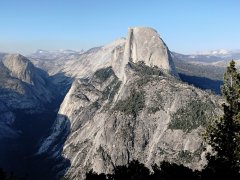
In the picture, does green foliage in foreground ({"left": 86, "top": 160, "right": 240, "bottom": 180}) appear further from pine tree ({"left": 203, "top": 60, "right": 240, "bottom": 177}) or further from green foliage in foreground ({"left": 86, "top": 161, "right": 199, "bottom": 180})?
pine tree ({"left": 203, "top": 60, "right": 240, "bottom": 177})

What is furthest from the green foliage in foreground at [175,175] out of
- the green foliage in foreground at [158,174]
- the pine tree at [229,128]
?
A: the pine tree at [229,128]

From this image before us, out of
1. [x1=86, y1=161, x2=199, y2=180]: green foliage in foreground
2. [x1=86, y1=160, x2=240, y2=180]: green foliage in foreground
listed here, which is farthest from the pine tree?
[x1=86, y1=161, x2=199, y2=180]: green foliage in foreground

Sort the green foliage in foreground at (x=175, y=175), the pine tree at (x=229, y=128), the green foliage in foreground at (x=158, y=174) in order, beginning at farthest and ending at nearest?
the pine tree at (x=229, y=128) < the green foliage in foreground at (x=158, y=174) < the green foliage in foreground at (x=175, y=175)

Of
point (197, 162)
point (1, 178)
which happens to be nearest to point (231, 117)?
point (1, 178)

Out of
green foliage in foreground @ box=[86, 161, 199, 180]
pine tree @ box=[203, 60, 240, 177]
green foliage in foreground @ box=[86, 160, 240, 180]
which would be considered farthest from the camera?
pine tree @ box=[203, 60, 240, 177]

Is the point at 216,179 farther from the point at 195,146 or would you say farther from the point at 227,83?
the point at 195,146

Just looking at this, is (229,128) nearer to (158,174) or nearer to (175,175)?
(175,175)

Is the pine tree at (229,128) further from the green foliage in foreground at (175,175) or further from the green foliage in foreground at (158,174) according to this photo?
the green foliage in foreground at (158,174)

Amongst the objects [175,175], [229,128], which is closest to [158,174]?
[175,175]
